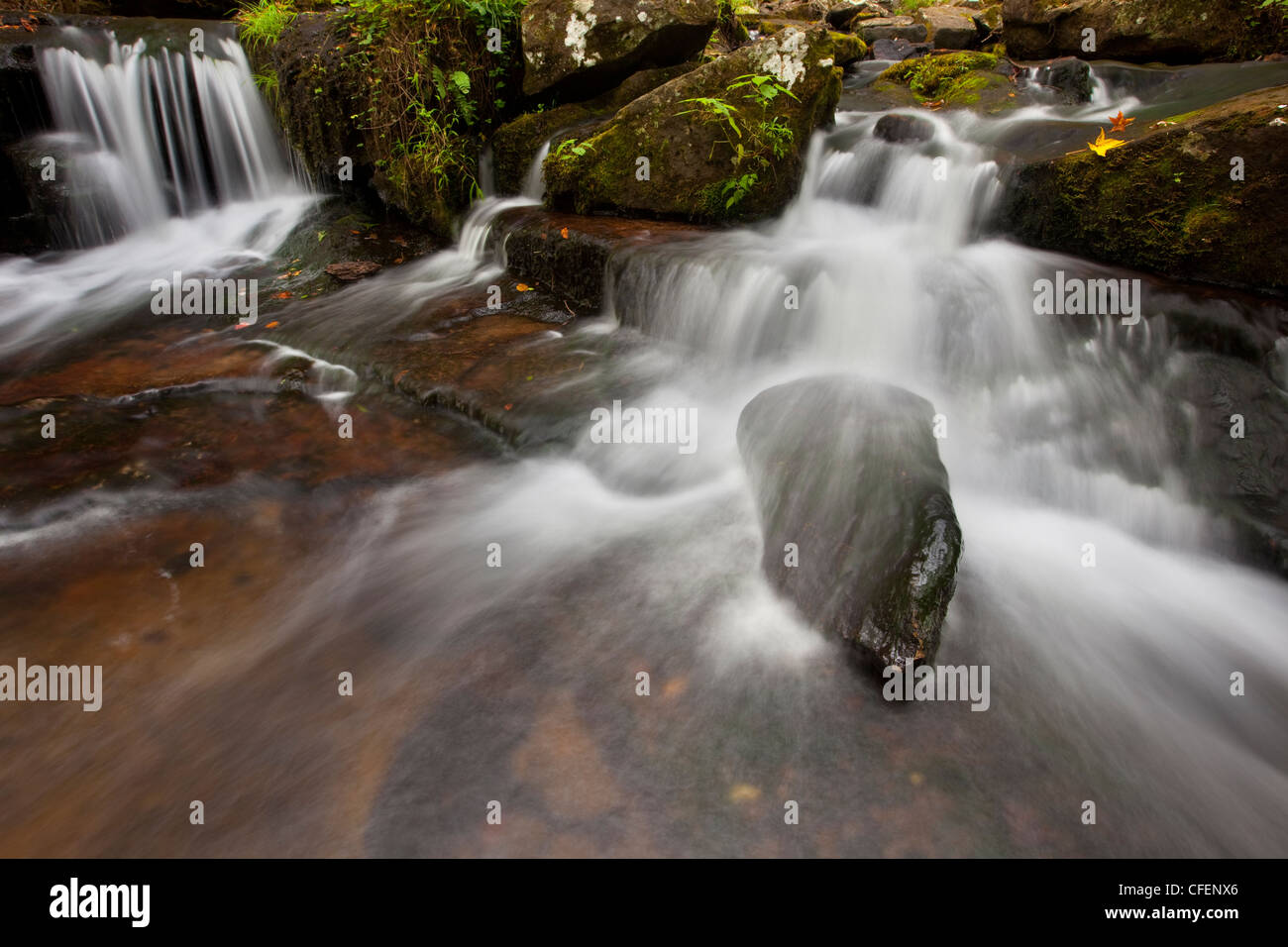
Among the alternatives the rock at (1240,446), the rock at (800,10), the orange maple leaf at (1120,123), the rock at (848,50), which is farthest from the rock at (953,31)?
the rock at (1240,446)

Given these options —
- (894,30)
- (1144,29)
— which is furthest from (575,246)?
(894,30)

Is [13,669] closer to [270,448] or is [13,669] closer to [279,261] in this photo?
[270,448]

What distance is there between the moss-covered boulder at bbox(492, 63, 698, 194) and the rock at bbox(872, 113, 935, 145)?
92.6 inches

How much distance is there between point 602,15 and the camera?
Answer: 707cm

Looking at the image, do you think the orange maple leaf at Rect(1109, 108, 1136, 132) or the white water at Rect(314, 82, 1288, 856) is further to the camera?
the orange maple leaf at Rect(1109, 108, 1136, 132)

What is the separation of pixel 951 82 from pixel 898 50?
252cm

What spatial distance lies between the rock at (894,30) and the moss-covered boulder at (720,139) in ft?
18.5

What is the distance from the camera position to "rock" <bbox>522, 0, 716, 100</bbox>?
708 centimetres

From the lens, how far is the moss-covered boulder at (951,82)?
802 cm

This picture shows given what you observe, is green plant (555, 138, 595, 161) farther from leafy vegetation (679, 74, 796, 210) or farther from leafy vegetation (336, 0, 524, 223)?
leafy vegetation (336, 0, 524, 223)

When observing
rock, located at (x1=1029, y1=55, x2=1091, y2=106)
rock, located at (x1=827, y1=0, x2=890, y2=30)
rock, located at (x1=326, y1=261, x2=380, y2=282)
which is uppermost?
rock, located at (x1=827, y1=0, x2=890, y2=30)

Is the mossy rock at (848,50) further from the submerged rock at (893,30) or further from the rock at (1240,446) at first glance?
the rock at (1240,446)

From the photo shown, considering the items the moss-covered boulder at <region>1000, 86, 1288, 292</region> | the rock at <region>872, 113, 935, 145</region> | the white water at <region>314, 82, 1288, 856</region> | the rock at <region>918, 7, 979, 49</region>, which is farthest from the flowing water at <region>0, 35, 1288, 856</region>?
the rock at <region>918, 7, 979, 49</region>

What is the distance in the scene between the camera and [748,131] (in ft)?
20.6
